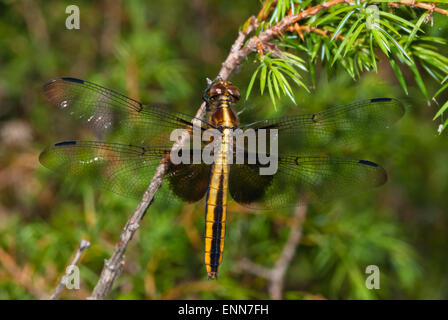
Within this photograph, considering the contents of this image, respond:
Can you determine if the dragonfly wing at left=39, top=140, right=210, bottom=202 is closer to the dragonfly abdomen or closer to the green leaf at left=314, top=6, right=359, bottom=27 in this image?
the dragonfly abdomen

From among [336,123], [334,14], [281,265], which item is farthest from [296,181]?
[334,14]

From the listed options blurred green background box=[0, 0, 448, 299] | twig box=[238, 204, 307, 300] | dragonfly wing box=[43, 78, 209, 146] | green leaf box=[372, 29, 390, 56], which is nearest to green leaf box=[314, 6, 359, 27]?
green leaf box=[372, 29, 390, 56]

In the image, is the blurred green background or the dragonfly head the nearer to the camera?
the dragonfly head

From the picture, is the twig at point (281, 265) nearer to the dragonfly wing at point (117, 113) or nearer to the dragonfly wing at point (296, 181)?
the dragonfly wing at point (296, 181)

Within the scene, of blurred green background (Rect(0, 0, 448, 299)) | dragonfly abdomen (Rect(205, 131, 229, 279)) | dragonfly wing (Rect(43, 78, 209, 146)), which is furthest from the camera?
blurred green background (Rect(0, 0, 448, 299))

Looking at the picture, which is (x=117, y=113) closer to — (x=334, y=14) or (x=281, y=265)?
(x=334, y=14)

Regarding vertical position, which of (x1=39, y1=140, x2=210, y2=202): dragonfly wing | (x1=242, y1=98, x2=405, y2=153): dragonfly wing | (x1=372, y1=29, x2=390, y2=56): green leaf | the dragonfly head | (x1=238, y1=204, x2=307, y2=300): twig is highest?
the dragonfly head

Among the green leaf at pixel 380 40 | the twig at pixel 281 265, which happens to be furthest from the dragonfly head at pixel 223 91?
the twig at pixel 281 265
